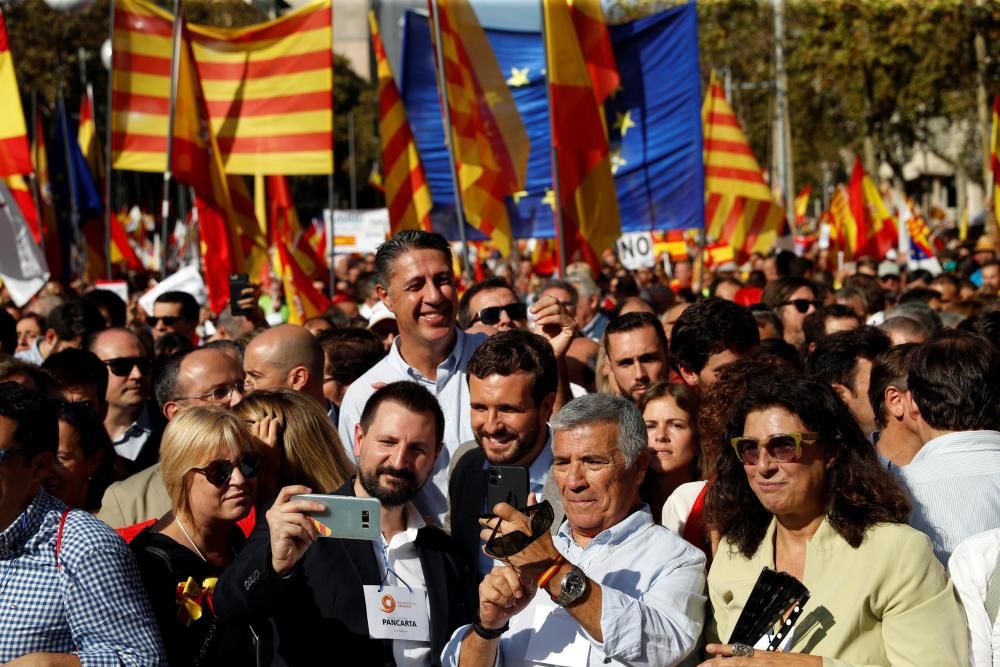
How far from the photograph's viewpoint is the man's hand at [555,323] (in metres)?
5.39

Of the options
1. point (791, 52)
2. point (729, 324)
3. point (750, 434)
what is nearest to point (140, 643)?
point (750, 434)

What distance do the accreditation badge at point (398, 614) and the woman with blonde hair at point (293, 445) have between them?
37.4 inches

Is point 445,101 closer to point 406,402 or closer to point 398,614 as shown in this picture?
point 406,402

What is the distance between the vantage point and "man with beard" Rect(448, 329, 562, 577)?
4348mm

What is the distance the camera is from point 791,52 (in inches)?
1377

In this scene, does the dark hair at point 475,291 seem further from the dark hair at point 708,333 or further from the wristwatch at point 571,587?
the wristwatch at point 571,587

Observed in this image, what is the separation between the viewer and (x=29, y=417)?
3.46 metres

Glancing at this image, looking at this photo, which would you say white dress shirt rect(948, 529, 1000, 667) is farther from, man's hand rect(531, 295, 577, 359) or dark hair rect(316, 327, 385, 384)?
dark hair rect(316, 327, 385, 384)

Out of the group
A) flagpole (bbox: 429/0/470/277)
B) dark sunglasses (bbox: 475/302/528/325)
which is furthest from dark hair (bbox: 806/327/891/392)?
flagpole (bbox: 429/0/470/277)

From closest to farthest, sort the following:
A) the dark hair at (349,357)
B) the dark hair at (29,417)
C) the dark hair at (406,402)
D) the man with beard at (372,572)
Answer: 1. the dark hair at (29,417)
2. the man with beard at (372,572)
3. the dark hair at (406,402)
4. the dark hair at (349,357)

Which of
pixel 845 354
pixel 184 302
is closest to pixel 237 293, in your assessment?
pixel 184 302

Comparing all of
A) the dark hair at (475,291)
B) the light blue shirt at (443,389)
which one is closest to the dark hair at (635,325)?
the dark hair at (475,291)

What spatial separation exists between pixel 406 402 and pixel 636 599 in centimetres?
99

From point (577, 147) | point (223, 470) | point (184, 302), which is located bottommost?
point (223, 470)
